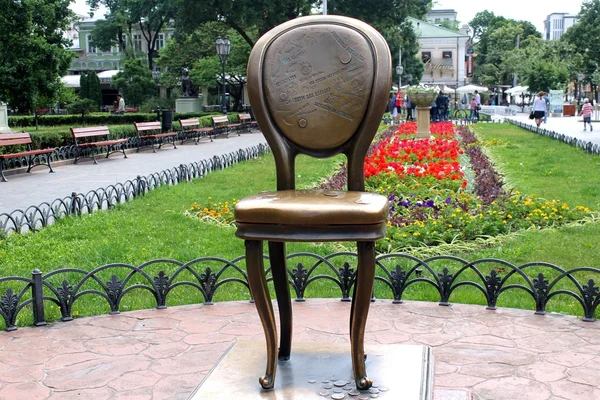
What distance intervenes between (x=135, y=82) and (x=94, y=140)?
2286 centimetres

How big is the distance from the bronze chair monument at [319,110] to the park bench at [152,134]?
638 inches

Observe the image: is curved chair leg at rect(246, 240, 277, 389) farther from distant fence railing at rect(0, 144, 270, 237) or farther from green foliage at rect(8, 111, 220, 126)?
green foliage at rect(8, 111, 220, 126)

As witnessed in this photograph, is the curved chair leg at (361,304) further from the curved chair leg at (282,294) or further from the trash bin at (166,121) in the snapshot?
the trash bin at (166,121)

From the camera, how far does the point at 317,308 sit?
4898 mm

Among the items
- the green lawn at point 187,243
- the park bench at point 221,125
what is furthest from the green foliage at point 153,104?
the green lawn at point 187,243

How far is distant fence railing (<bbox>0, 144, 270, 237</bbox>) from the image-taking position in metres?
7.76

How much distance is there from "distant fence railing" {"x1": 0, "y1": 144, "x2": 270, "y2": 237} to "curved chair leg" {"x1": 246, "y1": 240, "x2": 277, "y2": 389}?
5.02 meters

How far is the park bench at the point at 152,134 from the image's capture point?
19136 millimetres

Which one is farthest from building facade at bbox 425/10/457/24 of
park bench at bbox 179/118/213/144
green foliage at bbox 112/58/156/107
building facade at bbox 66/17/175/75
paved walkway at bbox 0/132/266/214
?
paved walkway at bbox 0/132/266/214

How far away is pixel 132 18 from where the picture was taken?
138ft

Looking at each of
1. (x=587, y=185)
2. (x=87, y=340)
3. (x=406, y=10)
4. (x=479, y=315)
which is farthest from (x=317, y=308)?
(x=406, y=10)

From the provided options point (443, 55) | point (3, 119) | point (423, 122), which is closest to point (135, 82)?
point (3, 119)

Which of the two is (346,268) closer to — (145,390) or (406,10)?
(145,390)

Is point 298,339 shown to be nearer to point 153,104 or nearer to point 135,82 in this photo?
point 153,104
